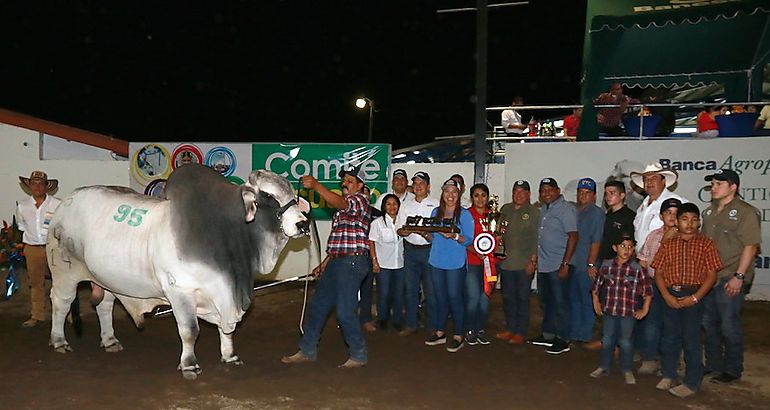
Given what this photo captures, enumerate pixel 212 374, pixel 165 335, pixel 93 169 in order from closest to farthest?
pixel 212 374
pixel 165 335
pixel 93 169

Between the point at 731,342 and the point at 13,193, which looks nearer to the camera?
the point at 731,342

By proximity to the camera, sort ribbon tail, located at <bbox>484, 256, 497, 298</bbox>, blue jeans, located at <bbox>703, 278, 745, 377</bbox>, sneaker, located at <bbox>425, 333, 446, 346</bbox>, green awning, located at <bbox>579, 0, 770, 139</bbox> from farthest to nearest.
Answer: green awning, located at <bbox>579, 0, 770, 139</bbox> < sneaker, located at <bbox>425, 333, 446, 346</bbox> < ribbon tail, located at <bbox>484, 256, 497, 298</bbox> < blue jeans, located at <bbox>703, 278, 745, 377</bbox>

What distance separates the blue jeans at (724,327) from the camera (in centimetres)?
645

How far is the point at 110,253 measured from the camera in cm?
704

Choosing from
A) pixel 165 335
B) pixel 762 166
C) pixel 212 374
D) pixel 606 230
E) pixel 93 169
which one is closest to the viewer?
pixel 212 374

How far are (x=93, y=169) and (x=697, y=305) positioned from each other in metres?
10.7

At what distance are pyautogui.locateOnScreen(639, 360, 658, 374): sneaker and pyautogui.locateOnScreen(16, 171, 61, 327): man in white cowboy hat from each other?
6.81 metres

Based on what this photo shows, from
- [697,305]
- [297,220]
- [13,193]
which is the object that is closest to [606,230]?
[697,305]

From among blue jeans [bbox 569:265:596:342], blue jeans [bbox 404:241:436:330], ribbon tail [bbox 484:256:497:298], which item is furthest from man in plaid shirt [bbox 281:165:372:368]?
blue jeans [bbox 569:265:596:342]

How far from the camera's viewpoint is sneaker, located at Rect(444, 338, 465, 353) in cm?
785

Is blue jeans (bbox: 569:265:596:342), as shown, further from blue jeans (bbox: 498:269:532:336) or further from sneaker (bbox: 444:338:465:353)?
sneaker (bbox: 444:338:465:353)

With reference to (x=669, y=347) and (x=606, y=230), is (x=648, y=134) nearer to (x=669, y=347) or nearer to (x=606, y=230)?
(x=606, y=230)

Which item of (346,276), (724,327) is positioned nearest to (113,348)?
(346,276)

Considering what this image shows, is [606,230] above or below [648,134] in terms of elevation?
below
